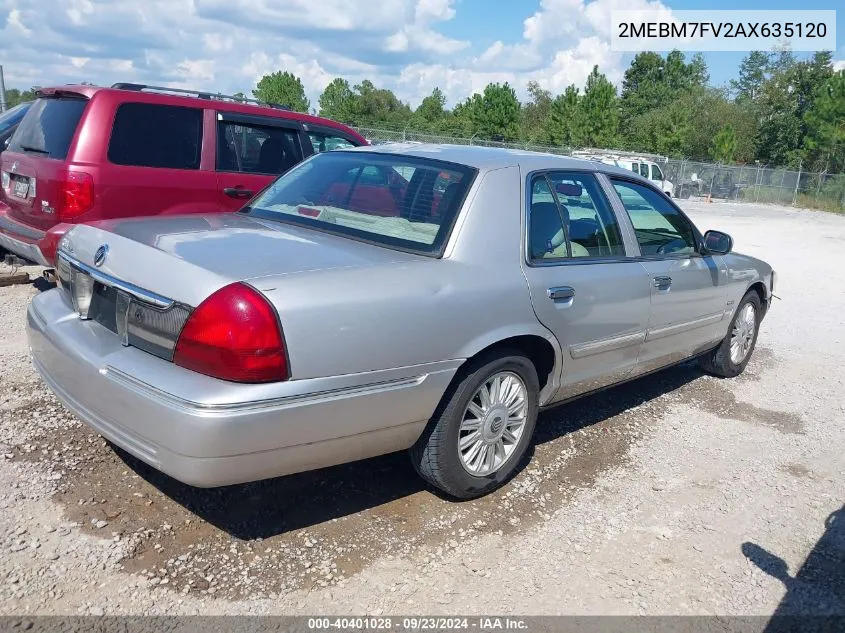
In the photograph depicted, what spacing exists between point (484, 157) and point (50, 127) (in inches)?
156

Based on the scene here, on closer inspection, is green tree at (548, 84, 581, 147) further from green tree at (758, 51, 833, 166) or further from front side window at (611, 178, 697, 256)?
front side window at (611, 178, 697, 256)

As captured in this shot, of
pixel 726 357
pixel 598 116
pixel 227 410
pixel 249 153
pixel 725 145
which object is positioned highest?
pixel 598 116

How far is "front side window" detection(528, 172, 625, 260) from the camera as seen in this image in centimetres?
374

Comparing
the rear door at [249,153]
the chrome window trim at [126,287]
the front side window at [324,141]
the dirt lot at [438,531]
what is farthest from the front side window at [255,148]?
the chrome window trim at [126,287]

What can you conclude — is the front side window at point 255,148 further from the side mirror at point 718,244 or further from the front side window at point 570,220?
the side mirror at point 718,244

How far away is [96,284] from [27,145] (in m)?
3.66

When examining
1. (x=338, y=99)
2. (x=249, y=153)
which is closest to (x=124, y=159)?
(x=249, y=153)

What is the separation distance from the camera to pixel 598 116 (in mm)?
46594

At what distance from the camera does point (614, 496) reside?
3.74 m


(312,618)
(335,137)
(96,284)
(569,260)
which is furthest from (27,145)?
(312,618)

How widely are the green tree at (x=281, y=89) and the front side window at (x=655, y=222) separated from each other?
5655 centimetres

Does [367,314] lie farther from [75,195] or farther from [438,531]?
[75,195]

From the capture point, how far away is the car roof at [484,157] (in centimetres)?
371

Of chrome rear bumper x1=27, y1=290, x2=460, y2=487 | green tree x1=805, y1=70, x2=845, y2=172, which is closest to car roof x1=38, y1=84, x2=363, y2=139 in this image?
chrome rear bumper x1=27, y1=290, x2=460, y2=487
